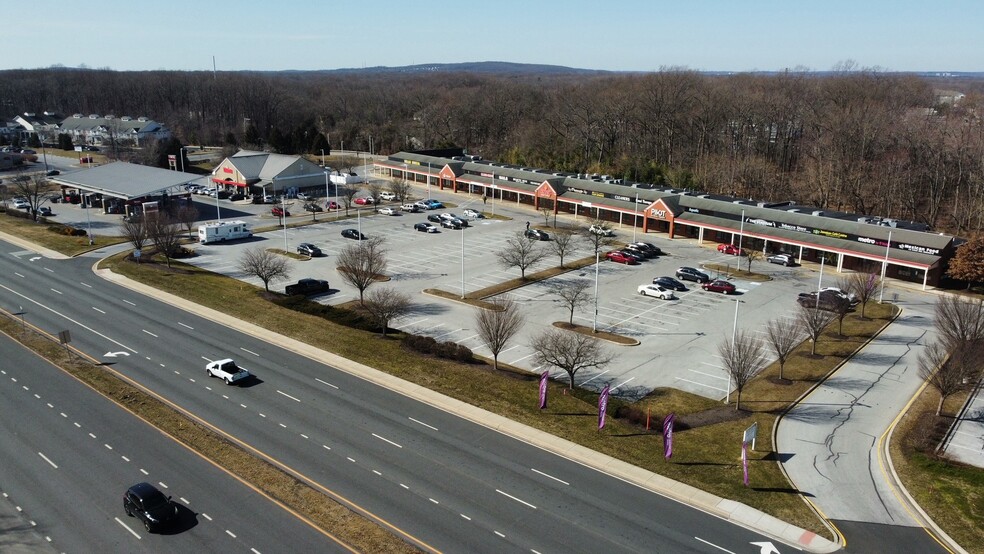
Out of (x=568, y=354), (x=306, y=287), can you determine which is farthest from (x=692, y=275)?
(x=306, y=287)

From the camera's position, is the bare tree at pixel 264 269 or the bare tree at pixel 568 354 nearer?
the bare tree at pixel 568 354

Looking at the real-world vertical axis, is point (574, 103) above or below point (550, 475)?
above

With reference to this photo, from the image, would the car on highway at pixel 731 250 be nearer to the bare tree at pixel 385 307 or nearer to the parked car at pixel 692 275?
the parked car at pixel 692 275

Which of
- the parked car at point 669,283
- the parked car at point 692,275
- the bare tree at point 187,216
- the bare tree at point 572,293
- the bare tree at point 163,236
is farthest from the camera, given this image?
the bare tree at point 187,216

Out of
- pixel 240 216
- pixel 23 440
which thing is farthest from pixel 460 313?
pixel 240 216

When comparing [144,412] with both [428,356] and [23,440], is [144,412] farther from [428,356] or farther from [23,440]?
[428,356]

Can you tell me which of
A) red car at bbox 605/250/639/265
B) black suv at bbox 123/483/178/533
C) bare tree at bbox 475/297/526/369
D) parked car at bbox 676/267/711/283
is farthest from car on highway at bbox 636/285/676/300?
black suv at bbox 123/483/178/533

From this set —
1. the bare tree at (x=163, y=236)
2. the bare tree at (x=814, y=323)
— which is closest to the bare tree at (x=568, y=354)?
the bare tree at (x=814, y=323)
